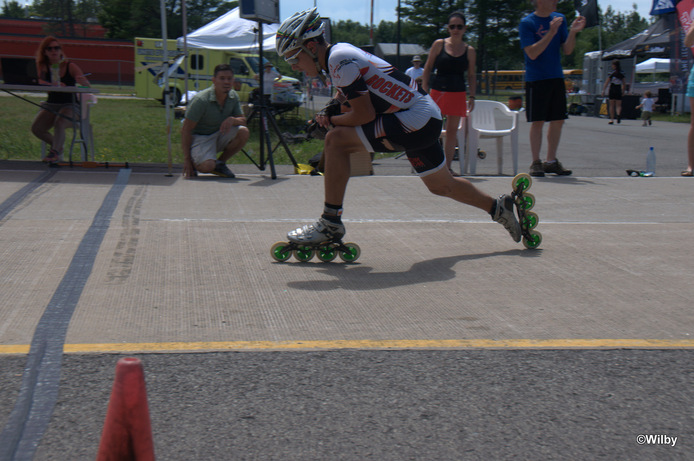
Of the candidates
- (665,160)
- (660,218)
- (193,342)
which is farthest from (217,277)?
(665,160)

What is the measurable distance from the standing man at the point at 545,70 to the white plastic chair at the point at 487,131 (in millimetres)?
438

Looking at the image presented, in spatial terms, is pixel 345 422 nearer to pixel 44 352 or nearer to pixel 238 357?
pixel 238 357

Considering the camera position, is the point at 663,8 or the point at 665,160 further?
the point at 663,8

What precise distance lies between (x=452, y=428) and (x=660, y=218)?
4.67 metres

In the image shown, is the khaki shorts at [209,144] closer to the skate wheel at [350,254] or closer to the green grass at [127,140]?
the green grass at [127,140]

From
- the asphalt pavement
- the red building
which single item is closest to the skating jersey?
the asphalt pavement

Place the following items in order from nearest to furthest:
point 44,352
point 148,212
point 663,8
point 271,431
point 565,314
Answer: point 271,431, point 44,352, point 565,314, point 148,212, point 663,8

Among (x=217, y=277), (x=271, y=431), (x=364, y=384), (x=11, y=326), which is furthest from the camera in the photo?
(x=217, y=277)

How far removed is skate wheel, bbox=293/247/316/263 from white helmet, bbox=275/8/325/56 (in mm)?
1278

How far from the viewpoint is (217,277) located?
4293mm

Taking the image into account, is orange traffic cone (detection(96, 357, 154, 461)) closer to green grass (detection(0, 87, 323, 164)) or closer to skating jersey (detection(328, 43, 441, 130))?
skating jersey (detection(328, 43, 441, 130))

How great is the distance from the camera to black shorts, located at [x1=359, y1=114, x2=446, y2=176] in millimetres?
4609

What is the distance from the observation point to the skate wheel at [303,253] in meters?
4.75

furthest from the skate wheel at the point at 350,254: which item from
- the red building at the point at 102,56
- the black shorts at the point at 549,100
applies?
the red building at the point at 102,56
